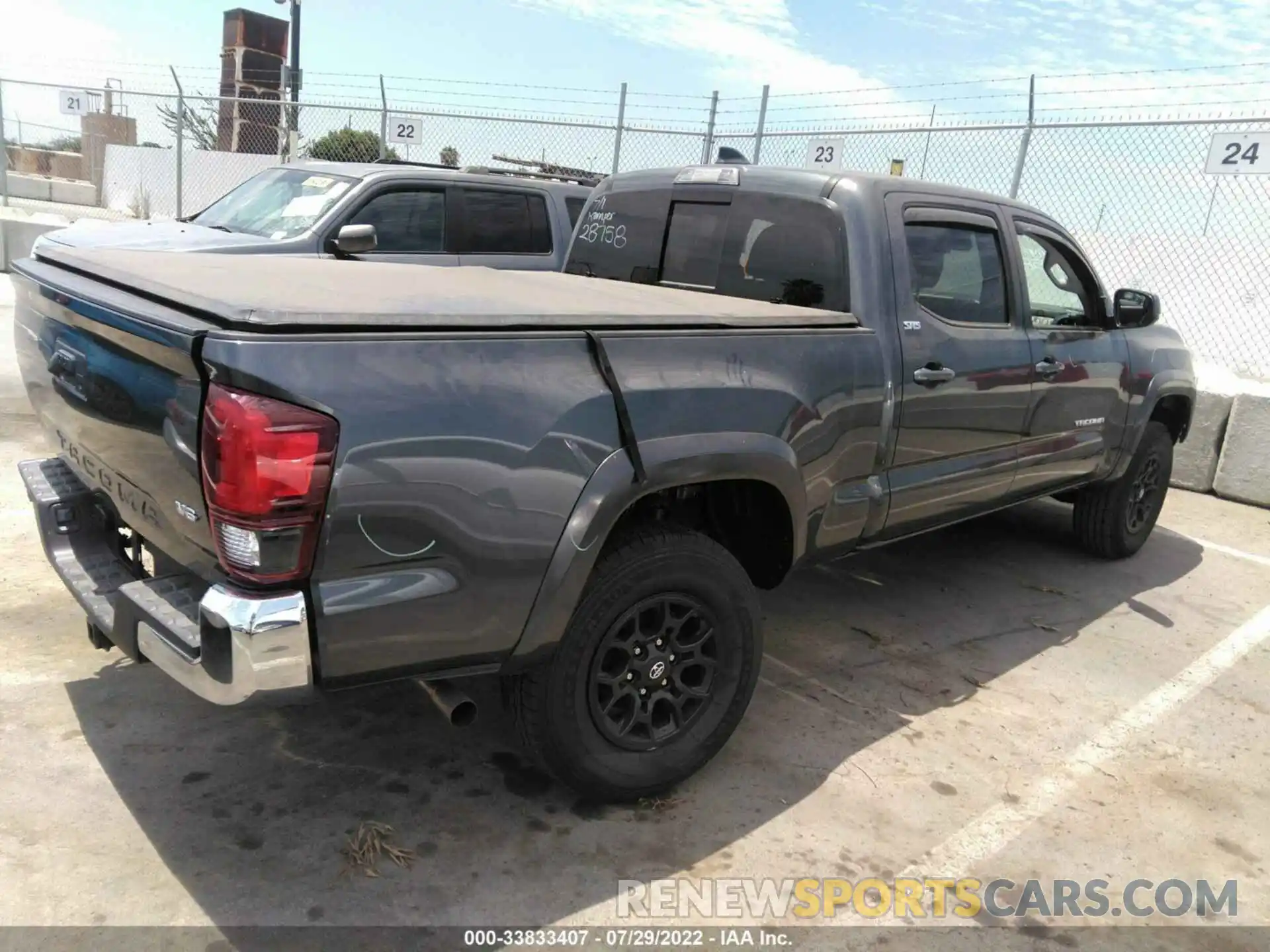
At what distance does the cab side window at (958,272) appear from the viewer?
3.79 meters

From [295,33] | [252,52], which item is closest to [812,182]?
[295,33]

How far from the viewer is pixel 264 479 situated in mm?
2080

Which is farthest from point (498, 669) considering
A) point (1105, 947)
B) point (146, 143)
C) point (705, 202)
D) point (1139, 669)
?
point (146, 143)

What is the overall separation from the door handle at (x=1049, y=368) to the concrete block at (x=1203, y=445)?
367 cm

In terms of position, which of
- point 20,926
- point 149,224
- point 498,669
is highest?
point 149,224

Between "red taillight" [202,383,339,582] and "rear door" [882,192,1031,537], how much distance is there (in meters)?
2.25

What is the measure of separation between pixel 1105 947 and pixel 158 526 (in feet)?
9.00

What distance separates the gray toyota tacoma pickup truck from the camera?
7.08 ft

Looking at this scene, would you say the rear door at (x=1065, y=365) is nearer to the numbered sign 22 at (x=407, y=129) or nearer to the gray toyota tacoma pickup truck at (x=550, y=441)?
the gray toyota tacoma pickup truck at (x=550, y=441)

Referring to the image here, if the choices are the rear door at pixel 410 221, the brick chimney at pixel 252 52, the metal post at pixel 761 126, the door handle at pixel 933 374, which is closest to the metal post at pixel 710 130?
the metal post at pixel 761 126

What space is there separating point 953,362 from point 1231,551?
3.64 meters

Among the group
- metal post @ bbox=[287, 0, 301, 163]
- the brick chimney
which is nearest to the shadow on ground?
metal post @ bbox=[287, 0, 301, 163]

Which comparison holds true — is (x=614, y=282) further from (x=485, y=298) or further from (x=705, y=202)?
(x=485, y=298)

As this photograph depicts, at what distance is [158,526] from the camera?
8.21ft
